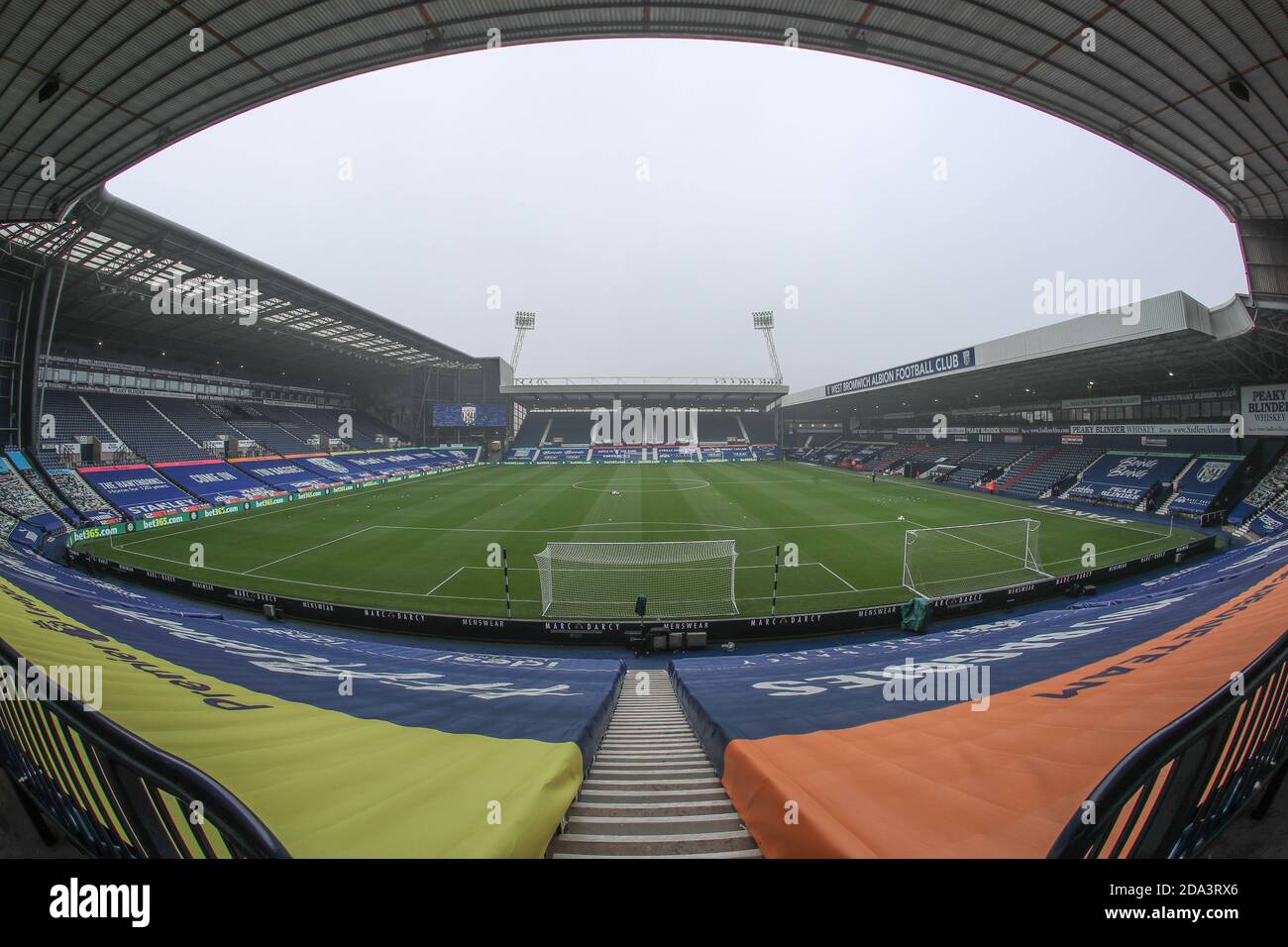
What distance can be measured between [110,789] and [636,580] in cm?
1473

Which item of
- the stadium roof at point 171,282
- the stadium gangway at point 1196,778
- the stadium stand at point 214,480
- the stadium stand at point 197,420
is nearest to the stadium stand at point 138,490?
the stadium stand at point 214,480

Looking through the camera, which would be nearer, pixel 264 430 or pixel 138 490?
pixel 138 490

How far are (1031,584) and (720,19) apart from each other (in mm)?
17921

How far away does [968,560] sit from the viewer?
60.2 ft

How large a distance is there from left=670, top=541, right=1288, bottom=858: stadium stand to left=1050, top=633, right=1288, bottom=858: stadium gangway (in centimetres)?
1

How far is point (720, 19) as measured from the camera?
9.92 meters

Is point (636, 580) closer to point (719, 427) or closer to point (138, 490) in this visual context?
point (138, 490)

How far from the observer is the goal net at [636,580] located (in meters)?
14.1

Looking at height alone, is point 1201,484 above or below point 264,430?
below

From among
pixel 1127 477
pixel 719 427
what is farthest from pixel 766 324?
pixel 1127 477

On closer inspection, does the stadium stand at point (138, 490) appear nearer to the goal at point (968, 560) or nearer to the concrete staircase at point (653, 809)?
the concrete staircase at point (653, 809)

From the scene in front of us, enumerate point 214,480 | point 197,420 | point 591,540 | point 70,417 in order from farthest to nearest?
point 197,420, point 214,480, point 70,417, point 591,540

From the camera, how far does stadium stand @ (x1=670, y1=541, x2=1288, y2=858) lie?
2.12 meters
